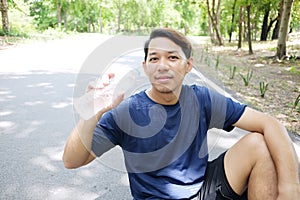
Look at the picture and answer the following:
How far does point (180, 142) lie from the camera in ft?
4.73

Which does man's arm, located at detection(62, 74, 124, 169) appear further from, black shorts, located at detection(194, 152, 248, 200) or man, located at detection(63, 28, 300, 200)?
black shorts, located at detection(194, 152, 248, 200)

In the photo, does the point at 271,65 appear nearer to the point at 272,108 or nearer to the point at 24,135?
the point at 272,108

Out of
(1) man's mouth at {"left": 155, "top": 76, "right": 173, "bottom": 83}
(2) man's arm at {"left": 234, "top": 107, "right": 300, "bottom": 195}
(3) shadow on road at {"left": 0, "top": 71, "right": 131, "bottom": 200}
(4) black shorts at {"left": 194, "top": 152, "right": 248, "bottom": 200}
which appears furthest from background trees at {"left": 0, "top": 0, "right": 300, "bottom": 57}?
(3) shadow on road at {"left": 0, "top": 71, "right": 131, "bottom": 200}

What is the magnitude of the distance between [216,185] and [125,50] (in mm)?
907

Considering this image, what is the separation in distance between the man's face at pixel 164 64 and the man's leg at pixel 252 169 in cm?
→ 51

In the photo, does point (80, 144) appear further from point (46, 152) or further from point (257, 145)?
point (46, 152)

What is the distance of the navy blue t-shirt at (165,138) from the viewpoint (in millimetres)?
1351

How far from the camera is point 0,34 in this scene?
1502 cm

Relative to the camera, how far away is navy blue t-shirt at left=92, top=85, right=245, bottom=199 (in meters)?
1.35

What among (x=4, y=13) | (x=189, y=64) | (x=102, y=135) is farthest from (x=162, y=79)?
(x=4, y=13)

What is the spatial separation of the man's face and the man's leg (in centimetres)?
51

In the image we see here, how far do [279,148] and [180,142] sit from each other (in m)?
0.50

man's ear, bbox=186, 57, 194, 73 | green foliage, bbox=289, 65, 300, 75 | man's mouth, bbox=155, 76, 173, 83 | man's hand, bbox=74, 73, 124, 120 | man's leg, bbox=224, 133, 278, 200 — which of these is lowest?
green foliage, bbox=289, 65, 300, 75

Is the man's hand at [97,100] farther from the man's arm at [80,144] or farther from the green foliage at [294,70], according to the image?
the green foliage at [294,70]
